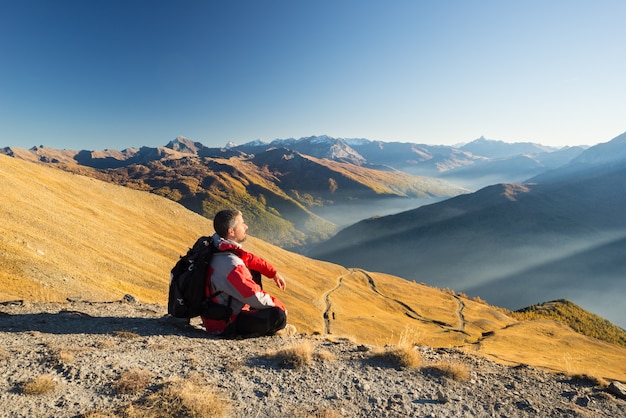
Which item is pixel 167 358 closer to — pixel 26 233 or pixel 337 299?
pixel 26 233

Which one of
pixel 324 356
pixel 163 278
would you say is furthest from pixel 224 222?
pixel 163 278

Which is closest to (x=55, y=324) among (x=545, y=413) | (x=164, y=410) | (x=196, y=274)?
(x=196, y=274)

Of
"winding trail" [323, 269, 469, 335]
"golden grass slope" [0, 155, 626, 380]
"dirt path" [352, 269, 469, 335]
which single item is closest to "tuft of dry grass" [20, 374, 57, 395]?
"golden grass slope" [0, 155, 626, 380]

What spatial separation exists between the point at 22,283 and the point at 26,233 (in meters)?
12.1

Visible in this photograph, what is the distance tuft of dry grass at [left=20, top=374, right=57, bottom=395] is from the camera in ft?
17.6

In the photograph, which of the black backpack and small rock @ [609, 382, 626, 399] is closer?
small rock @ [609, 382, 626, 399]

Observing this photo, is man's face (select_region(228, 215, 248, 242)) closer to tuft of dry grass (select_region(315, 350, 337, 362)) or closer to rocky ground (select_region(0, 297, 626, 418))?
rocky ground (select_region(0, 297, 626, 418))

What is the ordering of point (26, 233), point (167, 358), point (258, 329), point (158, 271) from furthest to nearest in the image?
point (158, 271), point (26, 233), point (258, 329), point (167, 358)

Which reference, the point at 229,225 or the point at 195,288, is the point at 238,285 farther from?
the point at 229,225

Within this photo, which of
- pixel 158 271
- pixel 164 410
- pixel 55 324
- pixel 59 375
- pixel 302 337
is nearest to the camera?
pixel 164 410

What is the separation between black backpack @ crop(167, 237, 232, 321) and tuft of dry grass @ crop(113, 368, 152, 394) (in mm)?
2119

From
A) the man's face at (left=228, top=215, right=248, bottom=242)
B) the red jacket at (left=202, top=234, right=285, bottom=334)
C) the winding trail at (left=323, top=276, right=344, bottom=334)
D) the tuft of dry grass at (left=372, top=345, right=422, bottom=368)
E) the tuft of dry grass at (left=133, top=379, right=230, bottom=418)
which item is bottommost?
the winding trail at (left=323, top=276, right=344, bottom=334)

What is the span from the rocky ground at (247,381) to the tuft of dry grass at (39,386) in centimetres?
2

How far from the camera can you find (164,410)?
5062mm
